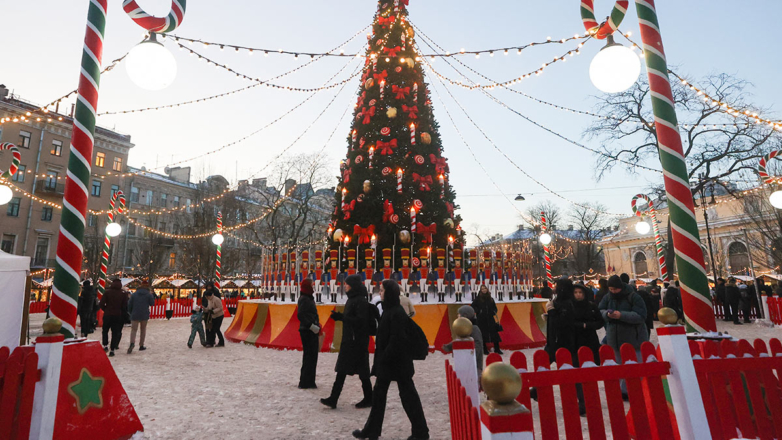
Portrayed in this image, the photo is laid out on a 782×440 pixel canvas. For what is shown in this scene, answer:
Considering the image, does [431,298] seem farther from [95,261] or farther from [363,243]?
[95,261]

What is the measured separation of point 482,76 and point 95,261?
33.0m

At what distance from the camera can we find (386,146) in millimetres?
13766

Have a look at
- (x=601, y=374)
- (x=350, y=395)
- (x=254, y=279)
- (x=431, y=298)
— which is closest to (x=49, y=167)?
(x=254, y=279)

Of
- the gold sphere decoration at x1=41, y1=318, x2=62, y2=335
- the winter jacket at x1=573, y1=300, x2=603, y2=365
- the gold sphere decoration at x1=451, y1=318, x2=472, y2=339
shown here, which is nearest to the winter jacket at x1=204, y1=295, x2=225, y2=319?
the gold sphere decoration at x1=41, y1=318, x2=62, y2=335

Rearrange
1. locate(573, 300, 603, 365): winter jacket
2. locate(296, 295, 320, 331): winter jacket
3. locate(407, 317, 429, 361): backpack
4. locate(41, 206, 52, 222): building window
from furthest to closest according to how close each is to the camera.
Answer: locate(41, 206, 52, 222): building window → locate(296, 295, 320, 331): winter jacket → locate(573, 300, 603, 365): winter jacket → locate(407, 317, 429, 361): backpack

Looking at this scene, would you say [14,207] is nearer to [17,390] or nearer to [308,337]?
[308,337]

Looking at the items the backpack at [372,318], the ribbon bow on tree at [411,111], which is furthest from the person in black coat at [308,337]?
the ribbon bow on tree at [411,111]

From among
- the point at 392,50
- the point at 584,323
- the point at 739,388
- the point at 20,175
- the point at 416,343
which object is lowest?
the point at 739,388

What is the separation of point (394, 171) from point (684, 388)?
11481 mm

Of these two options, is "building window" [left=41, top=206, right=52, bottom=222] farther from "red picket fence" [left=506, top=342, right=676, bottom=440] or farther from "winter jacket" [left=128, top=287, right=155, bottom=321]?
"red picket fence" [left=506, top=342, right=676, bottom=440]

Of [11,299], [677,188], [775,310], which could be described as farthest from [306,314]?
[775,310]

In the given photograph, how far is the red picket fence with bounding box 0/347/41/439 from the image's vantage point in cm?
301

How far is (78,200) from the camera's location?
3.98 metres

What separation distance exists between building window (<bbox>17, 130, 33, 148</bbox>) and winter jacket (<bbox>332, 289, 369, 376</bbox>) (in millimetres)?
43903
